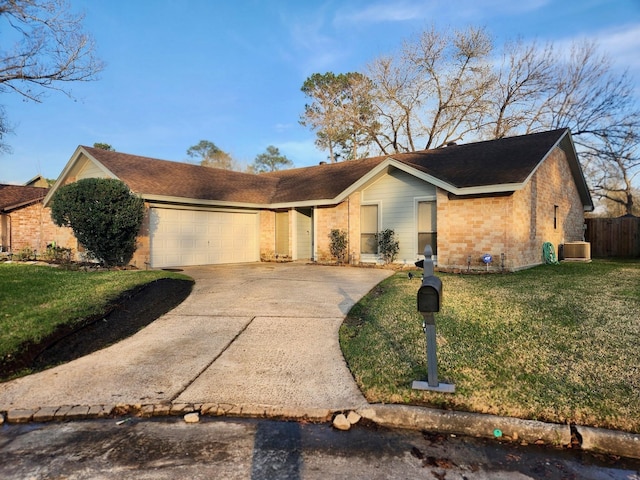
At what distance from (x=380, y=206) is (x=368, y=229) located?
0.99 metres

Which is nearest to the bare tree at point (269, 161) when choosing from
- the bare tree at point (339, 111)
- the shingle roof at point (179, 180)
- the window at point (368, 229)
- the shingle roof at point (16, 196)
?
the bare tree at point (339, 111)

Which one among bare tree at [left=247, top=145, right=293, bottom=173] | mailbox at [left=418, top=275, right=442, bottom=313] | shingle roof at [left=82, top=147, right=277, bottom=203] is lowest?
mailbox at [left=418, top=275, right=442, bottom=313]

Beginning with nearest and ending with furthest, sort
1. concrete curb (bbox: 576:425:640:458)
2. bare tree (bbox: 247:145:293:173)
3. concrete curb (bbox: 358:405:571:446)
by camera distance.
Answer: concrete curb (bbox: 576:425:640:458) → concrete curb (bbox: 358:405:571:446) → bare tree (bbox: 247:145:293:173)

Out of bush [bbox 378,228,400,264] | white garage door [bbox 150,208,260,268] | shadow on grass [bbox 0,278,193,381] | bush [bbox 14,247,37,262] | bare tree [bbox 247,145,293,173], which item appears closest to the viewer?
shadow on grass [bbox 0,278,193,381]

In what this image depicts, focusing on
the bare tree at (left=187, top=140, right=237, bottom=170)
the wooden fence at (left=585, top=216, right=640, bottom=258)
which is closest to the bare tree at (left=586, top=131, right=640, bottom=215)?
the wooden fence at (left=585, top=216, right=640, bottom=258)

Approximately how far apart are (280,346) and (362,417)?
204cm

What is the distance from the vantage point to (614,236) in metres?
18.1

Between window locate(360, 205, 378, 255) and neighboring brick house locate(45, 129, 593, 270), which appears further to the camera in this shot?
window locate(360, 205, 378, 255)

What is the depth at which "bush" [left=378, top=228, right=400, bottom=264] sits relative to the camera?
13672 mm

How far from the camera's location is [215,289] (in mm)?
9297

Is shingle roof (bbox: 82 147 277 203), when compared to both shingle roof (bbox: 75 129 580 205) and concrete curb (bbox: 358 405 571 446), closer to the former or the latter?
shingle roof (bbox: 75 129 580 205)

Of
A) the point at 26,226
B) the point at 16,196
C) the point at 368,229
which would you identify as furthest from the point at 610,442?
the point at 16,196

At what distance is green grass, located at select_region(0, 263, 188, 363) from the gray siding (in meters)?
7.72

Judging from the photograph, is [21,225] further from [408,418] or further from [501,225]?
[408,418]
